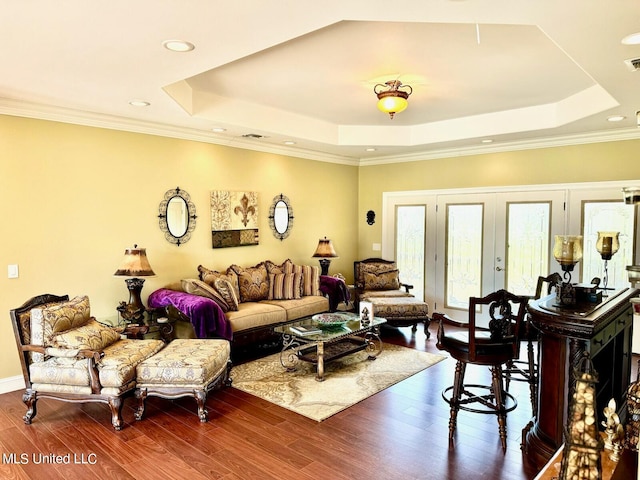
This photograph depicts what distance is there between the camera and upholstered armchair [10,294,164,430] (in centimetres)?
331

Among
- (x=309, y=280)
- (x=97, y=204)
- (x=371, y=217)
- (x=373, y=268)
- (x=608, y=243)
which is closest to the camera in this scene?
(x=608, y=243)

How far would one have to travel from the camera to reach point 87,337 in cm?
348

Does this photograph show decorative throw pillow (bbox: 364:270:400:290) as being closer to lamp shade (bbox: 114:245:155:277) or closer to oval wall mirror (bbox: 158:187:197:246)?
oval wall mirror (bbox: 158:187:197:246)

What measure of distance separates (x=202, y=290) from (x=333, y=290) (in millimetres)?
2102

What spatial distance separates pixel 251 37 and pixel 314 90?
196 cm

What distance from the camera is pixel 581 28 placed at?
95.6 inches

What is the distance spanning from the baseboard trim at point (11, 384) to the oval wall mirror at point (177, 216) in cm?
201

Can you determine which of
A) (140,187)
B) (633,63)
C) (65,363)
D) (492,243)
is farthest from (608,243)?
(140,187)

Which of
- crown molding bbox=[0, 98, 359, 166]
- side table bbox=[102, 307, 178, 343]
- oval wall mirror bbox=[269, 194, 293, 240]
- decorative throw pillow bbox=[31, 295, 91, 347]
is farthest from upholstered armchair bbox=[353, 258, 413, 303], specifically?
decorative throw pillow bbox=[31, 295, 91, 347]

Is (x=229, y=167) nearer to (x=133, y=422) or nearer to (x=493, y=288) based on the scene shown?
(x=133, y=422)

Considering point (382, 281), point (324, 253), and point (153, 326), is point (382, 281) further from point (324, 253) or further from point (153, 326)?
point (153, 326)

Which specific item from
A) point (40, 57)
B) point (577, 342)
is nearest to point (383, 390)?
point (577, 342)

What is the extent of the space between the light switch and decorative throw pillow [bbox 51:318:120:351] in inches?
38.3

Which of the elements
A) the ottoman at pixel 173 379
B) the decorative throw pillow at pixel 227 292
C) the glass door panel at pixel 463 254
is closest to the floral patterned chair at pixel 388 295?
the glass door panel at pixel 463 254
